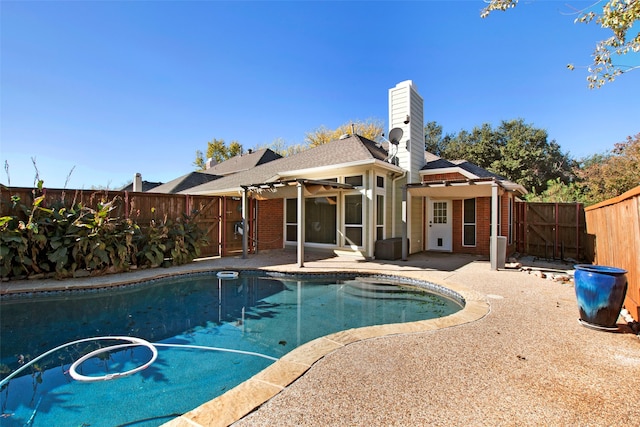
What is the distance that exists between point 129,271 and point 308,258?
5381mm

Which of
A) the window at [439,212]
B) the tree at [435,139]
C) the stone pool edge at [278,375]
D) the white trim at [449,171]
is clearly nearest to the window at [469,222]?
the window at [439,212]

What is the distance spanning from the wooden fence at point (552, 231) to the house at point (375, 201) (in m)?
0.87

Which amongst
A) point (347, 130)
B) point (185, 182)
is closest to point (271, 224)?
point (185, 182)

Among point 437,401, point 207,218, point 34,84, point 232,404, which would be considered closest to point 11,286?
point 207,218

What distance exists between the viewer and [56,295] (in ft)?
21.6

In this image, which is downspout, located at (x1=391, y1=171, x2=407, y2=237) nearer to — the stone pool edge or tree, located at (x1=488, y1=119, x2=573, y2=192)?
the stone pool edge

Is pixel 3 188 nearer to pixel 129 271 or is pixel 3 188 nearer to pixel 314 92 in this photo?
pixel 129 271

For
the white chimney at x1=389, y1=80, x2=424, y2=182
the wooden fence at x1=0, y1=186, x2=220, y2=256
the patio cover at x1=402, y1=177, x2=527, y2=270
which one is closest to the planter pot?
the patio cover at x1=402, y1=177, x2=527, y2=270

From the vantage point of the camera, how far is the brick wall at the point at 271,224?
12695 millimetres

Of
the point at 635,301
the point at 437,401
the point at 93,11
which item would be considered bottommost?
the point at 437,401

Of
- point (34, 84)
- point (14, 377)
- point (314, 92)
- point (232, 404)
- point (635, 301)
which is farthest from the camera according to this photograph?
point (314, 92)

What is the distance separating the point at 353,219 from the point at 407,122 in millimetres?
4171

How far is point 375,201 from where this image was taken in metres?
10.2

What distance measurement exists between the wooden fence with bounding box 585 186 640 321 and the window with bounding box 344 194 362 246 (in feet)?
20.4
